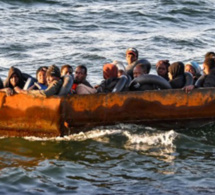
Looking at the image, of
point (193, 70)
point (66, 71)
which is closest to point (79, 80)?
point (66, 71)

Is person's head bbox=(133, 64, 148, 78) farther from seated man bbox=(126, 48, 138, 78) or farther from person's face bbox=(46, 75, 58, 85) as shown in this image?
person's face bbox=(46, 75, 58, 85)

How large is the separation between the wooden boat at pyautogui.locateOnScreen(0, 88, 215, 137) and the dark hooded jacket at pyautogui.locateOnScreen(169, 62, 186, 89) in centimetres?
52

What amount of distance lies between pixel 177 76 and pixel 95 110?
1.80 meters

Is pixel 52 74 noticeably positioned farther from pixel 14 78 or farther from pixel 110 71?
pixel 110 71

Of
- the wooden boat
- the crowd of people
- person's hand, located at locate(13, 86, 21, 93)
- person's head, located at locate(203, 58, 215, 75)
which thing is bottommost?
the wooden boat

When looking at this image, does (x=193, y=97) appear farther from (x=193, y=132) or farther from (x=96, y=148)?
(x=96, y=148)

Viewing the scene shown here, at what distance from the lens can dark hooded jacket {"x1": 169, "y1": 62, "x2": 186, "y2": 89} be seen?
12.5 metres

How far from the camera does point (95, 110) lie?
39.1 feet

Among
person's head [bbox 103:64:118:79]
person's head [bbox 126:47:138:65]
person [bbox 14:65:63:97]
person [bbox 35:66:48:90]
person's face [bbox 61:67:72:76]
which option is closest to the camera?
person [bbox 14:65:63:97]

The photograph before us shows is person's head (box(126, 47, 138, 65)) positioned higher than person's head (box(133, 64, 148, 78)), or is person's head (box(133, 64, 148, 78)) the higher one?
person's head (box(126, 47, 138, 65))

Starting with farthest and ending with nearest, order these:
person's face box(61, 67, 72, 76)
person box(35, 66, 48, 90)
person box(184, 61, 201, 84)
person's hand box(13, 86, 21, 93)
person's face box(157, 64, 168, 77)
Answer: person box(184, 61, 201, 84) < person's face box(157, 64, 168, 77) < person's face box(61, 67, 72, 76) < person box(35, 66, 48, 90) < person's hand box(13, 86, 21, 93)

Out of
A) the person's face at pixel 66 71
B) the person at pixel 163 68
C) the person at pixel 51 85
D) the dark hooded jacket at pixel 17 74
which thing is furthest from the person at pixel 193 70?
the dark hooded jacket at pixel 17 74

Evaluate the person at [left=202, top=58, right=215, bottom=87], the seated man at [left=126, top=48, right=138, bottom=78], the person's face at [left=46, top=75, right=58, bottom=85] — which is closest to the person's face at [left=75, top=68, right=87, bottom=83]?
the person's face at [left=46, top=75, right=58, bottom=85]

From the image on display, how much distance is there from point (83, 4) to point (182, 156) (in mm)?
18595
